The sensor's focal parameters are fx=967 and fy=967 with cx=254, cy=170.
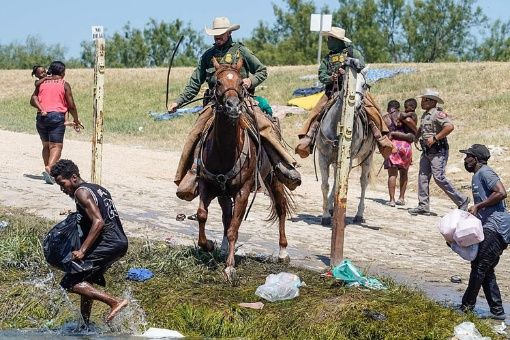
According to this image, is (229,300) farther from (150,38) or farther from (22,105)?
(150,38)

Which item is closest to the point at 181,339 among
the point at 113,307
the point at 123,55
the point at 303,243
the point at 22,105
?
the point at 113,307

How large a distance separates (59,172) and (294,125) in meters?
21.7

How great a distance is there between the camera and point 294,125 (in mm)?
30203

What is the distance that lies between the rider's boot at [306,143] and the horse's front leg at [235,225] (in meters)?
4.33

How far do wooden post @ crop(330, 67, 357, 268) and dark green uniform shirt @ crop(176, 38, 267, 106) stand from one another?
111 cm

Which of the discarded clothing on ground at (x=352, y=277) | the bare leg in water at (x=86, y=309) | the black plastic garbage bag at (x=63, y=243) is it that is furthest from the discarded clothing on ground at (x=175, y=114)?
the black plastic garbage bag at (x=63, y=243)

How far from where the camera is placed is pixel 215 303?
9.58 meters

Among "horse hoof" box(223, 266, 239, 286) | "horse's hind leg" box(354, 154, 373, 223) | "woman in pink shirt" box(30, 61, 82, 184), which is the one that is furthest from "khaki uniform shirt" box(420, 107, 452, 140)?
"horse hoof" box(223, 266, 239, 286)

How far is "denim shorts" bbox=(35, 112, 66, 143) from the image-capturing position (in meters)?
16.6

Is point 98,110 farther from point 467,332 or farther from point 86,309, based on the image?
point 467,332

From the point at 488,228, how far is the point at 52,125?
9.11 m

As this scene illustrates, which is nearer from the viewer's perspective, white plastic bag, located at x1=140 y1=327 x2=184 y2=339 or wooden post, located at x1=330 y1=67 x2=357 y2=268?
white plastic bag, located at x1=140 y1=327 x2=184 y2=339

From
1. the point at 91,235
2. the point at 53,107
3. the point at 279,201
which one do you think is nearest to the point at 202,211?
the point at 279,201

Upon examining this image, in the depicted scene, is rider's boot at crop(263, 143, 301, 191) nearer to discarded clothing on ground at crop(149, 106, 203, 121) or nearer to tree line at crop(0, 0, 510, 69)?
discarded clothing on ground at crop(149, 106, 203, 121)
